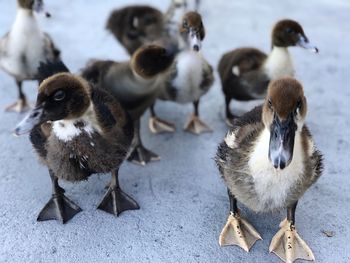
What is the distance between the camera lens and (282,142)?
4.33 ft

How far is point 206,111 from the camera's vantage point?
2541mm

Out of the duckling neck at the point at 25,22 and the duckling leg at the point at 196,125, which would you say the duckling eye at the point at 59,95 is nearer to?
the duckling neck at the point at 25,22

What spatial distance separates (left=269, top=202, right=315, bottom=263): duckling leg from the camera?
1600mm

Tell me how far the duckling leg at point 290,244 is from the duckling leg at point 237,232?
72 mm

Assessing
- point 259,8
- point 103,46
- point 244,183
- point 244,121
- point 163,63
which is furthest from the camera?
point 259,8

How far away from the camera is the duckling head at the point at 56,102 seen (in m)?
1.48

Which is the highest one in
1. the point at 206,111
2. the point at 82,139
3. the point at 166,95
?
the point at 82,139

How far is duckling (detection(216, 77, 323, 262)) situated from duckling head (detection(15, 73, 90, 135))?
514 mm

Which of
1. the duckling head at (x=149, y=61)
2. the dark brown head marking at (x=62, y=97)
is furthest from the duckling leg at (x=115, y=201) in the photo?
the duckling head at (x=149, y=61)

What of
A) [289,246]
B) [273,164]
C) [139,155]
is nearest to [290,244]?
[289,246]

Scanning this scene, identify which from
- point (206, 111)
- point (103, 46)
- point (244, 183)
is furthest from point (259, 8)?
point (244, 183)

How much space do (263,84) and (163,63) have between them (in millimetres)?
485

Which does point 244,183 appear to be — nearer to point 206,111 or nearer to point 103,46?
point 206,111

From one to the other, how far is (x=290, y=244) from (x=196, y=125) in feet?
2.96
